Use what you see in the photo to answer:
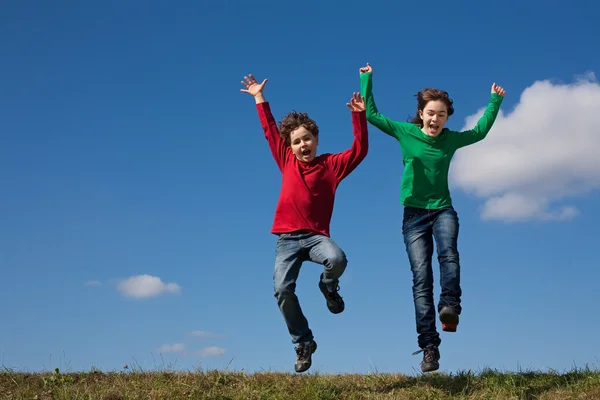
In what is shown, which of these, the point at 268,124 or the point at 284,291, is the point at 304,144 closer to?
the point at 268,124

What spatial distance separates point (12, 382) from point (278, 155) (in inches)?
203

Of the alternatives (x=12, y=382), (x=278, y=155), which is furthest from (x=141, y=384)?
(x=278, y=155)

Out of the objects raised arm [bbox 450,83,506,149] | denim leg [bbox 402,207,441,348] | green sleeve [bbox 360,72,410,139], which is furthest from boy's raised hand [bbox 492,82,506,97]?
denim leg [bbox 402,207,441,348]

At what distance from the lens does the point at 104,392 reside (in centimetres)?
859

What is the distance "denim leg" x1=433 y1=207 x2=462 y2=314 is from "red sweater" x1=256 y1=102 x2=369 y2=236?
1.35 metres

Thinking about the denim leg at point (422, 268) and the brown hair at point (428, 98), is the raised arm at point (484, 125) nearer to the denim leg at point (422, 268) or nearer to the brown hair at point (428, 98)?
the brown hair at point (428, 98)

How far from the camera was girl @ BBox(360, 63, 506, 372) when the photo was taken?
8.23 metres

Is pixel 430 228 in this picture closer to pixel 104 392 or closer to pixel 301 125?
pixel 301 125

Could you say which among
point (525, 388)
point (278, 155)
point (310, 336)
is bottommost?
point (525, 388)

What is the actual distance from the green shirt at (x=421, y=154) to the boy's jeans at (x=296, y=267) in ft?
4.55

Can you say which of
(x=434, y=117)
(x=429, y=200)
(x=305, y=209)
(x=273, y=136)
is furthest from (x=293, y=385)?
(x=434, y=117)

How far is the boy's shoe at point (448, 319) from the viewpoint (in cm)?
803

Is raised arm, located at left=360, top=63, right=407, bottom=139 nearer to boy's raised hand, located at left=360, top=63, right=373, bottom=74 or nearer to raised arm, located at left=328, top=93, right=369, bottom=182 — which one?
boy's raised hand, located at left=360, top=63, right=373, bottom=74

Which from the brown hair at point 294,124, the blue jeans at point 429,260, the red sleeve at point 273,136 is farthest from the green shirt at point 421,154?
the red sleeve at point 273,136
